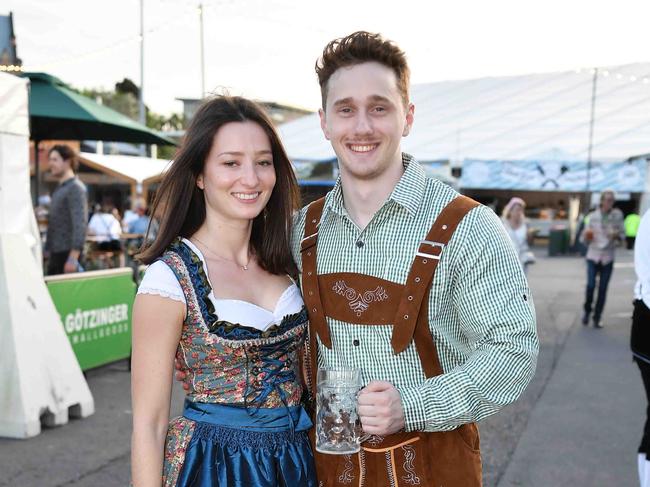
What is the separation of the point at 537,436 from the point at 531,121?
22184 mm

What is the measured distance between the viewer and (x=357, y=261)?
210cm

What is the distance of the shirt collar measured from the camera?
2.07 metres

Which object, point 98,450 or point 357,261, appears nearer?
point 357,261

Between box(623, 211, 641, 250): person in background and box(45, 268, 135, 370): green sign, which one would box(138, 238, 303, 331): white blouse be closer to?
box(45, 268, 135, 370): green sign

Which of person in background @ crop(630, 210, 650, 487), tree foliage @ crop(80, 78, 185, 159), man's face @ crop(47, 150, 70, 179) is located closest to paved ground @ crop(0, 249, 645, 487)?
person in background @ crop(630, 210, 650, 487)

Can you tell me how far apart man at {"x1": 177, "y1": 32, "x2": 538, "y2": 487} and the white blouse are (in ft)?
0.28

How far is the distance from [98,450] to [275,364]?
3.06m

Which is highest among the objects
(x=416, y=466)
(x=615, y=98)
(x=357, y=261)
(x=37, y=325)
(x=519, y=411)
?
(x=615, y=98)

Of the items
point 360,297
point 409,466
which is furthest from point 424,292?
point 409,466

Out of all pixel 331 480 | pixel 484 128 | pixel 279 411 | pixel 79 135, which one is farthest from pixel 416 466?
pixel 484 128

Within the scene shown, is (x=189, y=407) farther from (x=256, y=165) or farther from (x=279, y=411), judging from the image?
(x=256, y=165)

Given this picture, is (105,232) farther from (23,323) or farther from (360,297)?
(360,297)

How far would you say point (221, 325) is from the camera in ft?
6.82

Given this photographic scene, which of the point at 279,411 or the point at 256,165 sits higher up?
the point at 256,165
